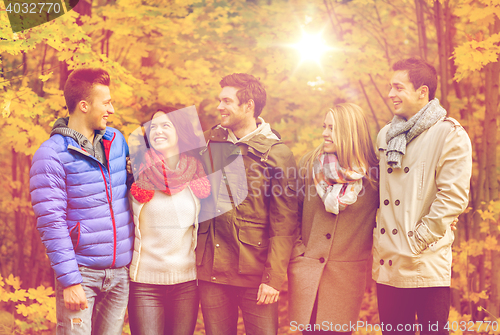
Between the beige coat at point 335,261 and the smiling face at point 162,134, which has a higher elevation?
the smiling face at point 162,134

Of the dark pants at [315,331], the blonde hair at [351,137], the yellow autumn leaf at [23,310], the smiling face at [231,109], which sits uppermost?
the smiling face at [231,109]

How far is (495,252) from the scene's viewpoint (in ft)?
13.7

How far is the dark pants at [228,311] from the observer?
279cm

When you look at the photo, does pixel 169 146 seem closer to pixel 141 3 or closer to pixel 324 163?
pixel 324 163

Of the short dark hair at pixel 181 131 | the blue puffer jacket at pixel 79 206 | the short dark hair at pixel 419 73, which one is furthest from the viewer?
the short dark hair at pixel 181 131

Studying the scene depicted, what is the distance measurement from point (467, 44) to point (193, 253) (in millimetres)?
2967

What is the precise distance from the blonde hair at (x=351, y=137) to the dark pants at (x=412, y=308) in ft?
2.63

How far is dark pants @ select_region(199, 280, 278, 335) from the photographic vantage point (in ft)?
9.16

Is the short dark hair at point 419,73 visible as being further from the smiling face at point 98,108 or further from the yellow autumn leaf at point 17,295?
the yellow autumn leaf at point 17,295

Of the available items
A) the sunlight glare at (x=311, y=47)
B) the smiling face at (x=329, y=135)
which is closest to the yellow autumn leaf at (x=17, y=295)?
the smiling face at (x=329, y=135)

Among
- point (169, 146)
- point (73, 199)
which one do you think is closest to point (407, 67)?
point (169, 146)

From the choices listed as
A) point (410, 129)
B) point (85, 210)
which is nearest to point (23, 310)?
point (85, 210)

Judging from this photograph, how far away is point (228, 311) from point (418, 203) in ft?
4.92

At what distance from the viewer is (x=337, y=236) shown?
284 centimetres
